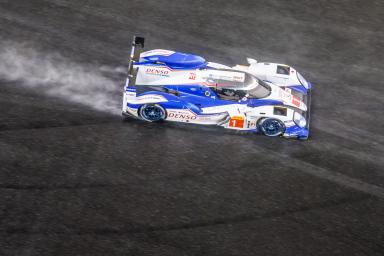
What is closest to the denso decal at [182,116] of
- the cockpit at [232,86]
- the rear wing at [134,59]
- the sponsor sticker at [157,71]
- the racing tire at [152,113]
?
the racing tire at [152,113]

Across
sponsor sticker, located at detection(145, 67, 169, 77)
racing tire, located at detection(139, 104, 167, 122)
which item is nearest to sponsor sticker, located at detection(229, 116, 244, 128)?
racing tire, located at detection(139, 104, 167, 122)

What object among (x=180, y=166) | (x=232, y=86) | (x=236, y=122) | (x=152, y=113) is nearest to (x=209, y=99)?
(x=232, y=86)

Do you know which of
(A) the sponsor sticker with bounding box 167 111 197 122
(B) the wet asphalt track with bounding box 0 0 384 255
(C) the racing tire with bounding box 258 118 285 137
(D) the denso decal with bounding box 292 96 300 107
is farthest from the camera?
(D) the denso decal with bounding box 292 96 300 107

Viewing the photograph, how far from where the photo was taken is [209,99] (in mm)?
16750

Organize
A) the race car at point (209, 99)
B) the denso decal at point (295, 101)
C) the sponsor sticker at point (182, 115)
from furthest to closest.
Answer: the denso decal at point (295, 101) < the sponsor sticker at point (182, 115) < the race car at point (209, 99)

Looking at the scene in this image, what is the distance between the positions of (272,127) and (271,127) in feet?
0.10

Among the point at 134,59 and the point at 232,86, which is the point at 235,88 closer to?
the point at 232,86

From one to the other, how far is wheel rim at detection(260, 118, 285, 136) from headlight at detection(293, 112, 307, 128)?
461mm

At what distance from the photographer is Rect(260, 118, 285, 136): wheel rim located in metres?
16.5

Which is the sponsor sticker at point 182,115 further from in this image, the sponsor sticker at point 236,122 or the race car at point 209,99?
the sponsor sticker at point 236,122

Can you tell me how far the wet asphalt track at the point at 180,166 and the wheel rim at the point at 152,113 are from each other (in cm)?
26

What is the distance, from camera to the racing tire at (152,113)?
16641 mm

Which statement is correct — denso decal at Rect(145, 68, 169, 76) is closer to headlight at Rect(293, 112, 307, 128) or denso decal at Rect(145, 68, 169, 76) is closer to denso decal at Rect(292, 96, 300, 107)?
denso decal at Rect(292, 96, 300, 107)

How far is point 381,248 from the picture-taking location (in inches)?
544
